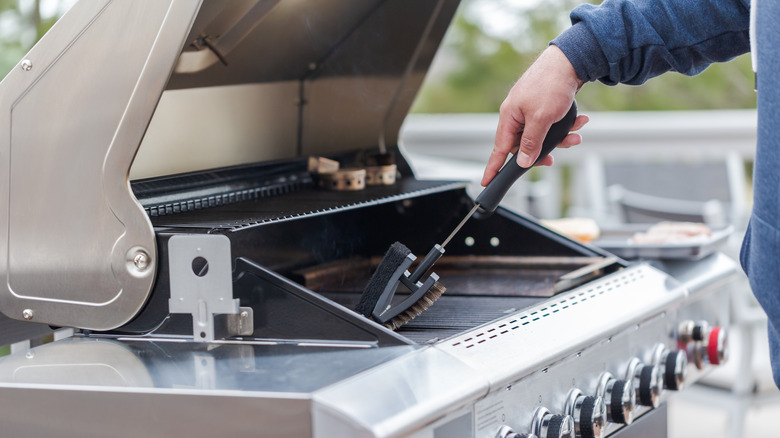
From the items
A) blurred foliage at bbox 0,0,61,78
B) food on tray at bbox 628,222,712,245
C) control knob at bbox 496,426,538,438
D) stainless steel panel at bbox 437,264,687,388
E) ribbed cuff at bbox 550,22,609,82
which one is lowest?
control knob at bbox 496,426,538,438

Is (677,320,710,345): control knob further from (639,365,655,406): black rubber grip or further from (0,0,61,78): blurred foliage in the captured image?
(0,0,61,78): blurred foliage

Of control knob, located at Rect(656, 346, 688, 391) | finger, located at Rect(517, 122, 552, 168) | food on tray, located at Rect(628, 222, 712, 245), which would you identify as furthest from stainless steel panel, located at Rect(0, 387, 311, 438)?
food on tray, located at Rect(628, 222, 712, 245)

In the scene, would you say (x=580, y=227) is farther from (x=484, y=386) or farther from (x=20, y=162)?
(x=20, y=162)

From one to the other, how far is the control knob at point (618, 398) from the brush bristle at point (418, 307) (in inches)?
11.5

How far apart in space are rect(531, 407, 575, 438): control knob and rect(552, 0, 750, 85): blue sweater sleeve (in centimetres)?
48

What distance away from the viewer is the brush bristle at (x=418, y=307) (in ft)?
3.97

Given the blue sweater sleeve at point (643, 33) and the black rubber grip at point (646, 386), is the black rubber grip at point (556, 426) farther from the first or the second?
the blue sweater sleeve at point (643, 33)

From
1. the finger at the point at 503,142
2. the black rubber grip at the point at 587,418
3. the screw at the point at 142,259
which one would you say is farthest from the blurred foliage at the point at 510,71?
the screw at the point at 142,259

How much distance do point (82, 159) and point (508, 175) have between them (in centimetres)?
58

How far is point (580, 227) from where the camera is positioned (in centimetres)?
200

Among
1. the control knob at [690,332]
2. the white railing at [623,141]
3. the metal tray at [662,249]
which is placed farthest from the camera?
the white railing at [623,141]

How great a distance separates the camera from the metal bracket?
3.62ft

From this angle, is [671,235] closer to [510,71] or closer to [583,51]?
[583,51]

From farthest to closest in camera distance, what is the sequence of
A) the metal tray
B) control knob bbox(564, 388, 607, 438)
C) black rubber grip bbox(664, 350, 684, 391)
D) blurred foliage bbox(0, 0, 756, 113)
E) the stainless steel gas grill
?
A: 1. blurred foliage bbox(0, 0, 756, 113)
2. the metal tray
3. black rubber grip bbox(664, 350, 684, 391)
4. control knob bbox(564, 388, 607, 438)
5. the stainless steel gas grill
